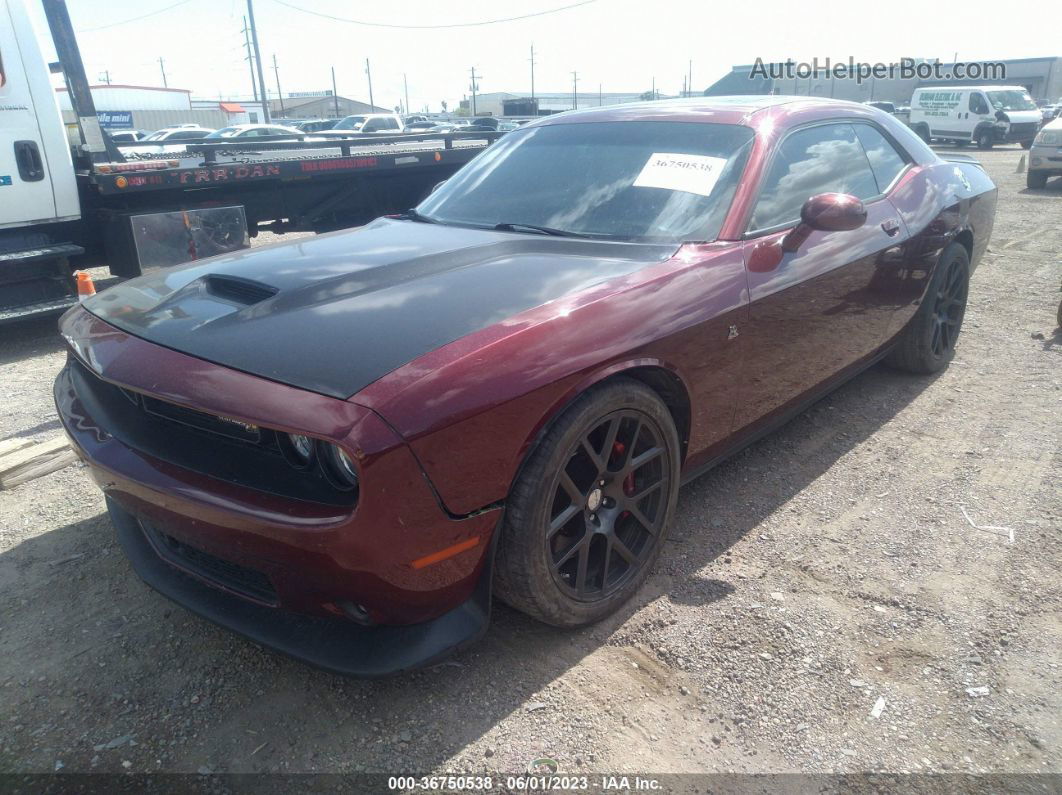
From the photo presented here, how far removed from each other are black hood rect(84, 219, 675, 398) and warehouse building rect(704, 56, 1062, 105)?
37313 mm

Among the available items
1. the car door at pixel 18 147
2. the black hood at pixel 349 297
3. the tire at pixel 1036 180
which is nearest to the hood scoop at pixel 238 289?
the black hood at pixel 349 297

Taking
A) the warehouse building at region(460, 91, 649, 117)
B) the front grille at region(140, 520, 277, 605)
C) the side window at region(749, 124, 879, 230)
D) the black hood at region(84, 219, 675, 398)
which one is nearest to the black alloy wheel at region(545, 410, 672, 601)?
the black hood at region(84, 219, 675, 398)

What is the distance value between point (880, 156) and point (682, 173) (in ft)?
5.19

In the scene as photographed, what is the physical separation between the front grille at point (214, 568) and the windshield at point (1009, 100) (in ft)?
91.2

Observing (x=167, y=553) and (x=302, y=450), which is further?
(x=167, y=553)

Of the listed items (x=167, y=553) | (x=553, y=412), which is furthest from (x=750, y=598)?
(x=167, y=553)

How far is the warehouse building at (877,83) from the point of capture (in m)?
40.0

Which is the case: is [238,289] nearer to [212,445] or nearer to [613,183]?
[212,445]

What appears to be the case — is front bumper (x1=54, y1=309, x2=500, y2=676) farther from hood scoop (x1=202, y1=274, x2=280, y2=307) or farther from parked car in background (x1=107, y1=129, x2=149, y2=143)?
parked car in background (x1=107, y1=129, x2=149, y2=143)

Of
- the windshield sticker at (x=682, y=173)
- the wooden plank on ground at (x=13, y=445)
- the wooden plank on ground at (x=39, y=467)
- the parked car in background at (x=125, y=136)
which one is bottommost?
the wooden plank on ground at (x=39, y=467)

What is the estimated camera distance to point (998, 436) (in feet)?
12.4

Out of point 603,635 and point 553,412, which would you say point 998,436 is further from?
point 553,412

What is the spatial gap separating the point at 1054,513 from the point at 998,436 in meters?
0.78

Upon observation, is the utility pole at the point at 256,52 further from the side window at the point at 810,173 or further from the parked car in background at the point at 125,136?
the side window at the point at 810,173
